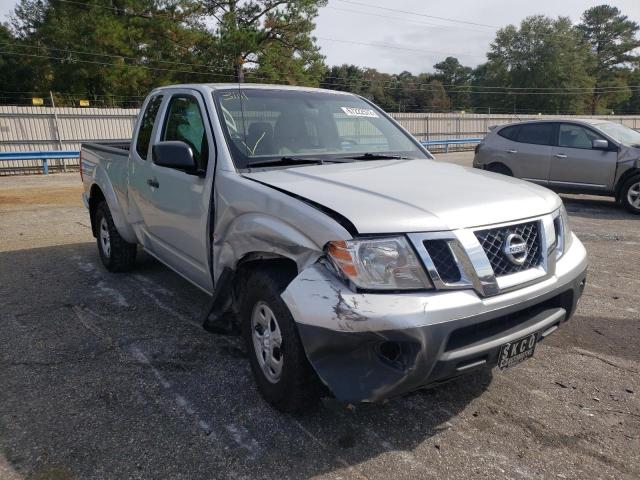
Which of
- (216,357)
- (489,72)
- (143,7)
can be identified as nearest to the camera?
(216,357)

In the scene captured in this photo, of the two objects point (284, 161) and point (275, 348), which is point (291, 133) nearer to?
point (284, 161)

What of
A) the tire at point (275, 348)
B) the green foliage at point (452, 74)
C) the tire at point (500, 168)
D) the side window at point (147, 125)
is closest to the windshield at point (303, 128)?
the tire at point (275, 348)

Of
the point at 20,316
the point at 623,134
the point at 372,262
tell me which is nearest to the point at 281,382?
the point at 372,262

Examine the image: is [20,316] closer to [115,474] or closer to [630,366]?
[115,474]

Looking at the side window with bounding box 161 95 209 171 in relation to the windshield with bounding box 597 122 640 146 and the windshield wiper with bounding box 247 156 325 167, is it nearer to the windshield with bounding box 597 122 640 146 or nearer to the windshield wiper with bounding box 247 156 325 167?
the windshield wiper with bounding box 247 156 325 167

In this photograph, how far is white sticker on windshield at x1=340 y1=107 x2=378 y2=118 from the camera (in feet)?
13.3

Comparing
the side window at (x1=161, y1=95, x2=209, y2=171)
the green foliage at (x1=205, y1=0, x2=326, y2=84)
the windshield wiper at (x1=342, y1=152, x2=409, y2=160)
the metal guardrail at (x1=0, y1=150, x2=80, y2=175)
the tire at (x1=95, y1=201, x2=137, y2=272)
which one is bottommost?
the tire at (x1=95, y1=201, x2=137, y2=272)

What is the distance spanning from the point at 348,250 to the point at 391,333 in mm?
402

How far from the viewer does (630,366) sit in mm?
3352

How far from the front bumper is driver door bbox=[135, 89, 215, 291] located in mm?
1275

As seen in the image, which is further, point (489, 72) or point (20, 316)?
point (489, 72)

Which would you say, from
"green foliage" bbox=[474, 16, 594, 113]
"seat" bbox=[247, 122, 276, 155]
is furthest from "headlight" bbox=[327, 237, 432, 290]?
"green foliage" bbox=[474, 16, 594, 113]

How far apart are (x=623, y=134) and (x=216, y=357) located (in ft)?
29.2

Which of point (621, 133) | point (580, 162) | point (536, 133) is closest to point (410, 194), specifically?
point (580, 162)
